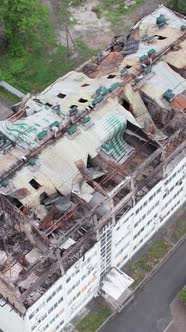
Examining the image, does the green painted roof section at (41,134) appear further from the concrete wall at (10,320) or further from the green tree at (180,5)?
the green tree at (180,5)

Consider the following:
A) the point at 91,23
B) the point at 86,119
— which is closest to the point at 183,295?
the point at 86,119

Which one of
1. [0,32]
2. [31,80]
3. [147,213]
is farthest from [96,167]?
[0,32]

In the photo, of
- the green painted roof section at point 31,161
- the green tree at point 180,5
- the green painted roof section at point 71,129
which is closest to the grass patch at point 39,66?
→ the green tree at point 180,5

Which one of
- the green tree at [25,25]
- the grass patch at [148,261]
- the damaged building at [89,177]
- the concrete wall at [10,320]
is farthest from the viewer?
the green tree at [25,25]

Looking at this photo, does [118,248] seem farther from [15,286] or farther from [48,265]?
[15,286]

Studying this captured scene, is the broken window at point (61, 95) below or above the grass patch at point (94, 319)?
above

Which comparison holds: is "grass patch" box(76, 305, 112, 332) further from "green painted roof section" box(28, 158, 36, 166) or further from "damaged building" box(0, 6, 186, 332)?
"green painted roof section" box(28, 158, 36, 166)

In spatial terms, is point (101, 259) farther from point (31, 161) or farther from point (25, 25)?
point (25, 25)
